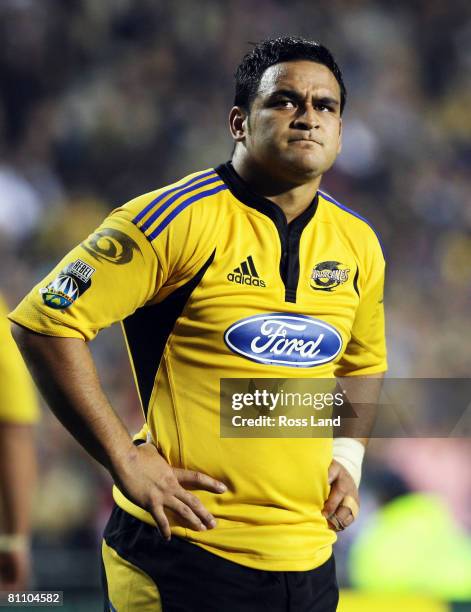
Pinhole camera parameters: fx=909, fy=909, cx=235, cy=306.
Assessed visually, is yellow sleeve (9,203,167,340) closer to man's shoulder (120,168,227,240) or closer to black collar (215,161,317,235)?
man's shoulder (120,168,227,240)

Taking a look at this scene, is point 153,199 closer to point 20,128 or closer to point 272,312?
point 272,312

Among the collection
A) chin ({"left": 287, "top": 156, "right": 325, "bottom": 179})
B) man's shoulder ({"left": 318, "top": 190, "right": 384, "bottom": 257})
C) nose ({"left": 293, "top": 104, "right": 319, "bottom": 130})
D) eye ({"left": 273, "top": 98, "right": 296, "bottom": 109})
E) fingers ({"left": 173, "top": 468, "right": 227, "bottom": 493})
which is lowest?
fingers ({"left": 173, "top": 468, "right": 227, "bottom": 493})

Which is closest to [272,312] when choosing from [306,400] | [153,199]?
[306,400]

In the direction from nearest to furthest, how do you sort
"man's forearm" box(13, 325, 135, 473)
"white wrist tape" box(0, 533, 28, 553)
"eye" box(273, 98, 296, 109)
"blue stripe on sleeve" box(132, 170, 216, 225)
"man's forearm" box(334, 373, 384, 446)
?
"man's forearm" box(13, 325, 135, 473) → "blue stripe on sleeve" box(132, 170, 216, 225) → "eye" box(273, 98, 296, 109) → "man's forearm" box(334, 373, 384, 446) → "white wrist tape" box(0, 533, 28, 553)

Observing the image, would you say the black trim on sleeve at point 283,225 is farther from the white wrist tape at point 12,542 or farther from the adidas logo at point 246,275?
the white wrist tape at point 12,542

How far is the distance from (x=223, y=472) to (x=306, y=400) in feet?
0.77

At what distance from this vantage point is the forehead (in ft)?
6.28

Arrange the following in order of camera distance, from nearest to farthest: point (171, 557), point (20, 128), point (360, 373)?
point (171, 557) < point (360, 373) < point (20, 128)

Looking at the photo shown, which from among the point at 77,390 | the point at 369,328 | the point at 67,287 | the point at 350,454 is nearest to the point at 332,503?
the point at 350,454

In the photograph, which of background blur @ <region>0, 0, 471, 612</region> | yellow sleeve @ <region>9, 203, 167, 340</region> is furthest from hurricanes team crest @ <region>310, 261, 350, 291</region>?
background blur @ <region>0, 0, 471, 612</region>

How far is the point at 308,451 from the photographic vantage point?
191 centimetres

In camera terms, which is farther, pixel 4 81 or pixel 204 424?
pixel 4 81

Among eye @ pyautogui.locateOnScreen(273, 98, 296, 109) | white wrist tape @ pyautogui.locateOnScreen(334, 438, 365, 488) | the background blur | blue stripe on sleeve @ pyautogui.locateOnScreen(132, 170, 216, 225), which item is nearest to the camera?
blue stripe on sleeve @ pyautogui.locateOnScreen(132, 170, 216, 225)

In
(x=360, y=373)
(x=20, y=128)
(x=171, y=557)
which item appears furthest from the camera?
(x=20, y=128)
